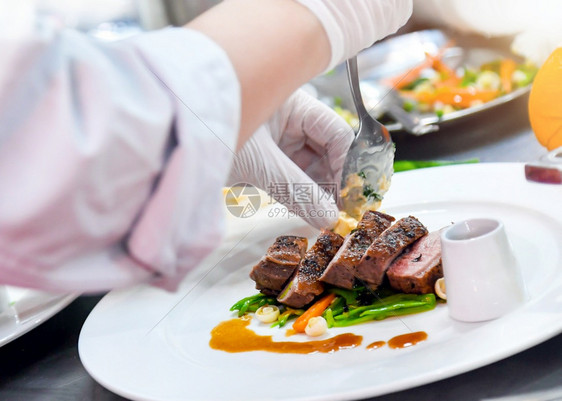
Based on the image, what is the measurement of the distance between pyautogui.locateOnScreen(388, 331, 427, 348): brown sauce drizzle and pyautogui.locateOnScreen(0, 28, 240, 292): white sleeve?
1.26 ft

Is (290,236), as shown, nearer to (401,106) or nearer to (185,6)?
(401,106)

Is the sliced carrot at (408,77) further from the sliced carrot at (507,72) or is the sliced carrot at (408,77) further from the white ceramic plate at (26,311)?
the white ceramic plate at (26,311)

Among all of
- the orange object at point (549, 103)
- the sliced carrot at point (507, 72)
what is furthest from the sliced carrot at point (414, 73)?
the orange object at point (549, 103)

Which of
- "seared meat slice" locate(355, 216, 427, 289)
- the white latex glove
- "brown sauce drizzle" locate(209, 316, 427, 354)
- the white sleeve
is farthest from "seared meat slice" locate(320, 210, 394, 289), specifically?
the white sleeve

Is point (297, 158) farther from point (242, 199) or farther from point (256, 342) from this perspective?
point (256, 342)

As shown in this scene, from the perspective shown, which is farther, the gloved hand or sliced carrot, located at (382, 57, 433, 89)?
sliced carrot, located at (382, 57, 433, 89)

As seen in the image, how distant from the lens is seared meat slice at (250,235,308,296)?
102 centimetres

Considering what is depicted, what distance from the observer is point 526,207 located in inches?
41.1

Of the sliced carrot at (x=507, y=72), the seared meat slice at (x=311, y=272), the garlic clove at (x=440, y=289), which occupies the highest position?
the sliced carrot at (x=507, y=72)

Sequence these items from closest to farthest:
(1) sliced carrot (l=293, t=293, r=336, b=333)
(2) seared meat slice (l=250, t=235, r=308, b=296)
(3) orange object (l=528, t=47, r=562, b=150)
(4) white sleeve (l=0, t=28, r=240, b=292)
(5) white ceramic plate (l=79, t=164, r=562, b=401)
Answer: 1. (4) white sleeve (l=0, t=28, r=240, b=292)
2. (5) white ceramic plate (l=79, t=164, r=562, b=401)
3. (1) sliced carrot (l=293, t=293, r=336, b=333)
4. (2) seared meat slice (l=250, t=235, r=308, b=296)
5. (3) orange object (l=528, t=47, r=562, b=150)

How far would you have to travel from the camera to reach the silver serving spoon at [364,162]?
0.89 m

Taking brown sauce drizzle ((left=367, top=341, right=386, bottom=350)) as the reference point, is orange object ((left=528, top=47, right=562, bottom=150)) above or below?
above

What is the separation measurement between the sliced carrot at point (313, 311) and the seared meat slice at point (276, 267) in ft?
0.23

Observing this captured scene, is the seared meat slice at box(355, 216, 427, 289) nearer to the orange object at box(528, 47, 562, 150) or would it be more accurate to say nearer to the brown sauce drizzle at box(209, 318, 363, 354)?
the brown sauce drizzle at box(209, 318, 363, 354)
